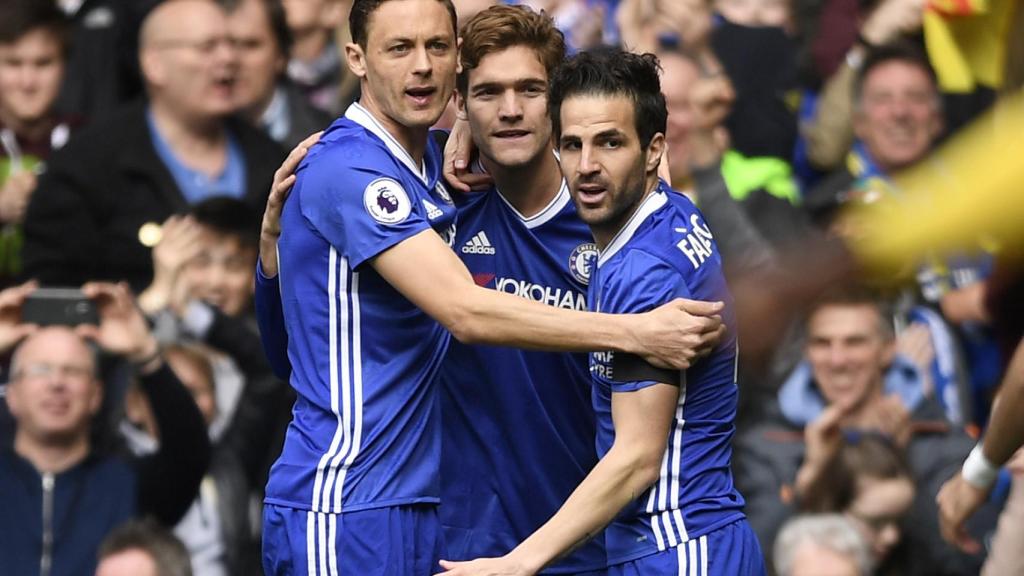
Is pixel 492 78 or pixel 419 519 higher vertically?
pixel 492 78

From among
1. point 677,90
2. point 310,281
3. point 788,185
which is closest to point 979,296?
point 788,185

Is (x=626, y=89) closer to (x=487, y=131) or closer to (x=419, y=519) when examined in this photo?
(x=487, y=131)

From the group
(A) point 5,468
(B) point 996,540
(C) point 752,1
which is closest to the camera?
Answer: (B) point 996,540

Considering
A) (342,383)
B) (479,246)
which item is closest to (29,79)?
(479,246)

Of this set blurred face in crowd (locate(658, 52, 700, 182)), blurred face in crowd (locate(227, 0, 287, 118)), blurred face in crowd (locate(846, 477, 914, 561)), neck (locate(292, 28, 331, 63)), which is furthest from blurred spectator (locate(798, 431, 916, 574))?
neck (locate(292, 28, 331, 63))

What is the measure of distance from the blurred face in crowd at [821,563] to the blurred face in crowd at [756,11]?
3262 millimetres

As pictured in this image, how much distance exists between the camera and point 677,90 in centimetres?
881

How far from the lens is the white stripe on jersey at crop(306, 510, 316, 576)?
5.79 meters

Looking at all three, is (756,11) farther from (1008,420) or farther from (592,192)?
(592,192)

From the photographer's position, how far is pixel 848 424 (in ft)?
26.9

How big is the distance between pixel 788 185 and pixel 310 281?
372 cm

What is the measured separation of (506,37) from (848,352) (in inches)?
102

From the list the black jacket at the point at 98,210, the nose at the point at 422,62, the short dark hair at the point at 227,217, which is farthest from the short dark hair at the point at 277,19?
the nose at the point at 422,62

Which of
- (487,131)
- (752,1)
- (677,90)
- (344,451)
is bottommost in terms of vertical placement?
(344,451)
